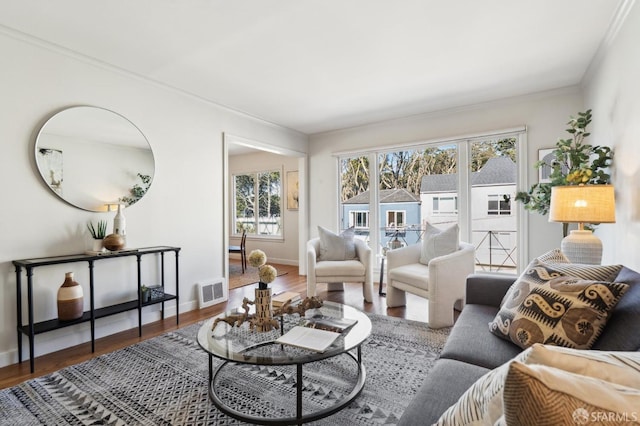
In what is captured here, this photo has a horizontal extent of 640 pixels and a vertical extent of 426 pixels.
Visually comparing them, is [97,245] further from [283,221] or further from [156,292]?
[283,221]

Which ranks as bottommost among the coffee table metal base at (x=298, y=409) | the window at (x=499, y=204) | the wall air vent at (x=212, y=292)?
the coffee table metal base at (x=298, y=409)

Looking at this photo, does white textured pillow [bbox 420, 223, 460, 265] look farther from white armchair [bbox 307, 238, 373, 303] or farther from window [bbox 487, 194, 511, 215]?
window [bbox 487, 194, 511, 215]

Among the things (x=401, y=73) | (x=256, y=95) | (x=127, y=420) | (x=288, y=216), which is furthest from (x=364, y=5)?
(x=288, y=216)

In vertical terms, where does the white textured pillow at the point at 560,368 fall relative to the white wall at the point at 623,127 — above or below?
below

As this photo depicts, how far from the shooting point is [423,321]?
3.09 metres

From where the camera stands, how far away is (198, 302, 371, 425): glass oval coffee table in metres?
1.54

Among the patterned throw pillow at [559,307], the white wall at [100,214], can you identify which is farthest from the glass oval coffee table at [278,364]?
the white wall at [100,214]

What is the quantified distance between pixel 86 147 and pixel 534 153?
4675mm

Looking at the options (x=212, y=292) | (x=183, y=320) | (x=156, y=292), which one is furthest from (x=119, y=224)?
(x=212, y=292)

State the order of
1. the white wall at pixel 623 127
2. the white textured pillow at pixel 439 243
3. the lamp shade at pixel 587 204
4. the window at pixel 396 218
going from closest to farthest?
the white wall at pixel 623 127, the lamp shade at pixel 587 204, the white textured pillow at pixel 439 243, the window at pixel 396 218

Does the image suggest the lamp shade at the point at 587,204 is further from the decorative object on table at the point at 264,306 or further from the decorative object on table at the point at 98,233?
the decorative object on table at the point at 98,233

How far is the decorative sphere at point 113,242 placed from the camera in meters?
2.71

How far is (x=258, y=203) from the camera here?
7.16 metres

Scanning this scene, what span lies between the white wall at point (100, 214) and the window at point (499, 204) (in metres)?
3.43
